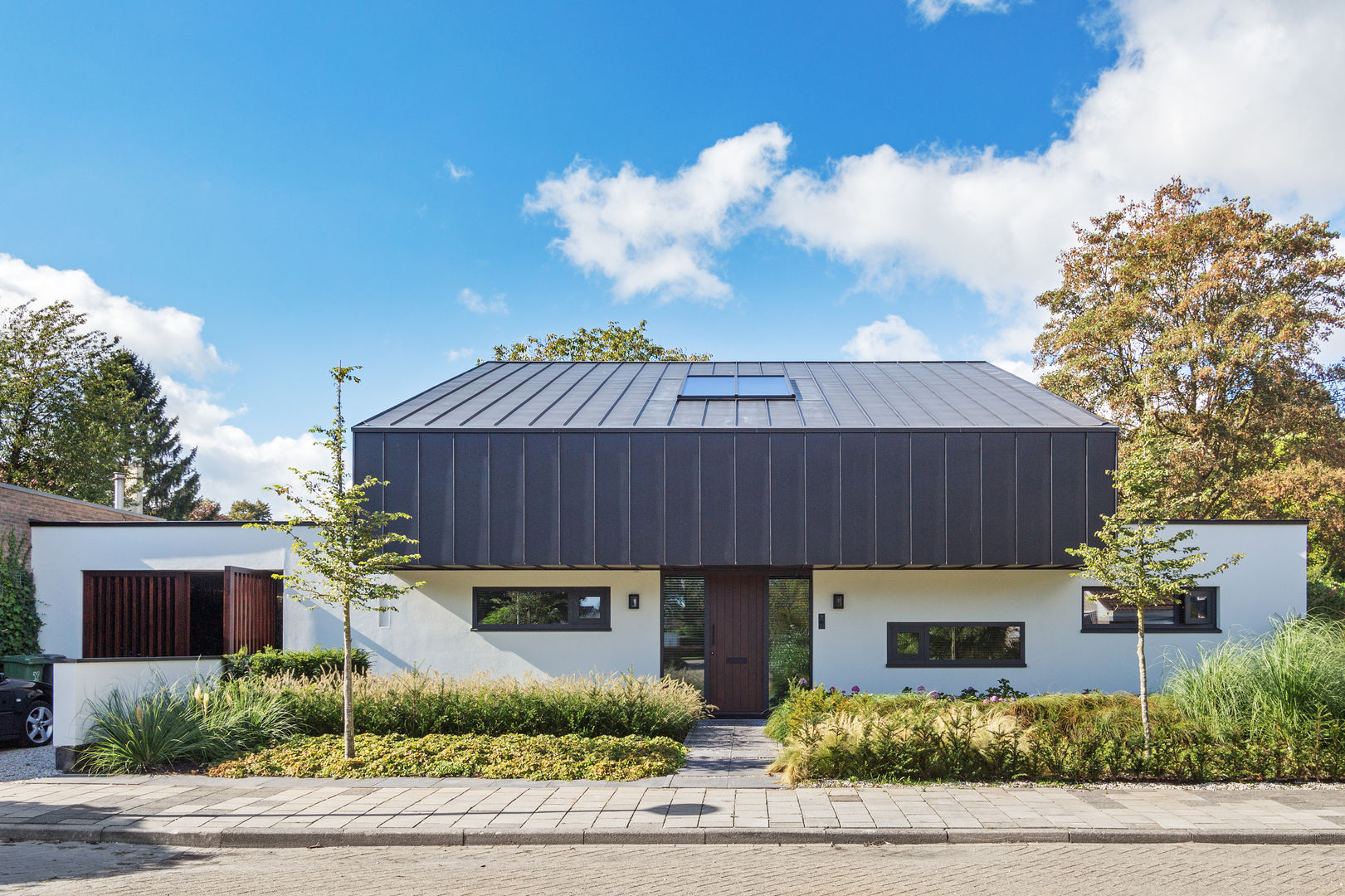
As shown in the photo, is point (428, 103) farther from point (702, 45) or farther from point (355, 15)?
point (702, 45)

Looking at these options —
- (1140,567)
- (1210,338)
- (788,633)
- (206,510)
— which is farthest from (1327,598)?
(206,510)

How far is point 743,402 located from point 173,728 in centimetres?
978

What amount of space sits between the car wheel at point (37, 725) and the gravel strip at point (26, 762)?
0.16 m


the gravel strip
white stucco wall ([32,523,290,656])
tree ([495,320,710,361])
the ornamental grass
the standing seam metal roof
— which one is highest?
tree ([495,320,710,361])

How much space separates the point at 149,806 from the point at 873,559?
30.5 feet

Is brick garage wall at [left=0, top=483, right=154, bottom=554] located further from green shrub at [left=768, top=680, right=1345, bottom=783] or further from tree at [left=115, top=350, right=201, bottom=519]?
tree at [left=115, top=350, right=201, bottom=519]

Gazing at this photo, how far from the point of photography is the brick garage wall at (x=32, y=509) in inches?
540

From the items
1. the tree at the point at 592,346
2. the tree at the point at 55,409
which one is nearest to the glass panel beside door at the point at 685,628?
the tree at the point at 592,346

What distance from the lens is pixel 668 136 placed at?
15555mm

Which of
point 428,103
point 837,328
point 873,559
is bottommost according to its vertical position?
point 873,559

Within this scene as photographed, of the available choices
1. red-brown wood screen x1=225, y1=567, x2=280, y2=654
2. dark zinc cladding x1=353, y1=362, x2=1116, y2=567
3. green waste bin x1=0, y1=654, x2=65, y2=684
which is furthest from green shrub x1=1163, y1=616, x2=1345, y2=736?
green waste bin x1=0, y1=654, x2=65, y2=684

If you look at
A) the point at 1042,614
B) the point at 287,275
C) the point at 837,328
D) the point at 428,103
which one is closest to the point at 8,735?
the point at 287,275

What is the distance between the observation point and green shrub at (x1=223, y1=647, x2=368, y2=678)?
1165 cm

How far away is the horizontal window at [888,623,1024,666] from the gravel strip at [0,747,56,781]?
37.3 feet
